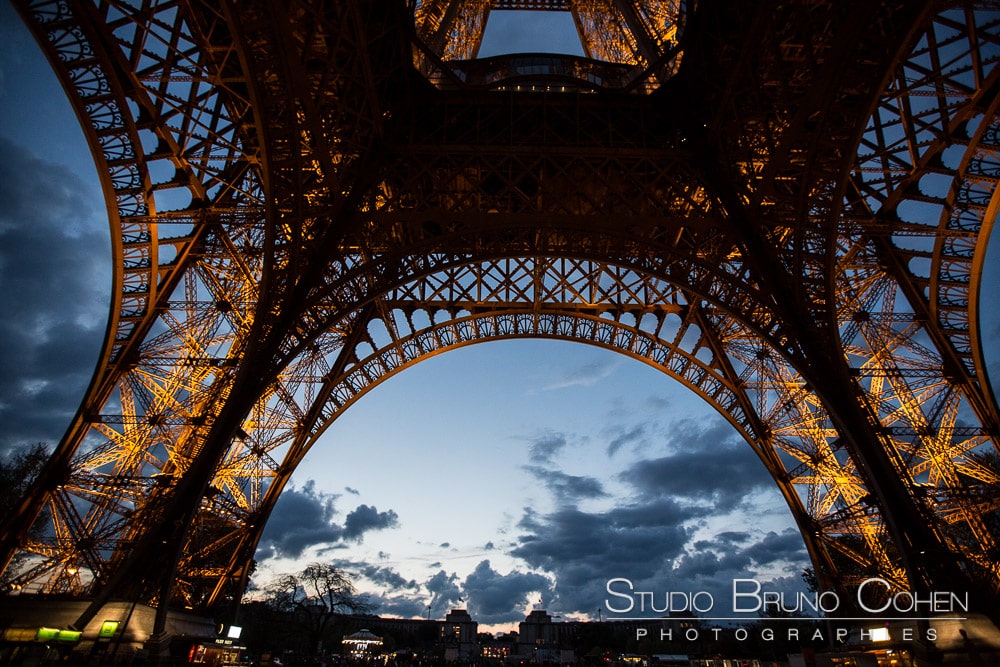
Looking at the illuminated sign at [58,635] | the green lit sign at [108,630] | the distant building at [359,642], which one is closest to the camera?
the illuminated sign at [58,635]

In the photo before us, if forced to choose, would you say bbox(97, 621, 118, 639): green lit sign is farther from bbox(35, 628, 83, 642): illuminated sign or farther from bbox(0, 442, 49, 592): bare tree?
bbox(0, 442, 49, 592): bare tree

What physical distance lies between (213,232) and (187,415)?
5.77 m

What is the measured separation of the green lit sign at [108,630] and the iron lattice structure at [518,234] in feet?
1.83

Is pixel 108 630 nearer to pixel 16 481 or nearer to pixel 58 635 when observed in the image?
pixel 58 635

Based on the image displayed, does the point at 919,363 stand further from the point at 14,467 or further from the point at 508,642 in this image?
the point at 508,642

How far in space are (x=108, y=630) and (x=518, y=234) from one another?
48.9 feet

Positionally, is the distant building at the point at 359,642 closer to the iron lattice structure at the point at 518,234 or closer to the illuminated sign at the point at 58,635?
the iron lattice structure at the point at 518,234

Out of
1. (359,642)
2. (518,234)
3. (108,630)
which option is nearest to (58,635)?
(108,630)

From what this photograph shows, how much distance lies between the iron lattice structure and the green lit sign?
0.56 m

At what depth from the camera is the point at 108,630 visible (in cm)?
1212

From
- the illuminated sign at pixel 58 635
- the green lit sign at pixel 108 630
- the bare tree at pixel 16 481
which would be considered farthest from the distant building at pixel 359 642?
the illuminated sign at pixel 58 635

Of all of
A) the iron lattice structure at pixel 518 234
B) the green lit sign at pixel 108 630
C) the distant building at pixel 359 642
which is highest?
the iron lattice structure at pixel 518 234

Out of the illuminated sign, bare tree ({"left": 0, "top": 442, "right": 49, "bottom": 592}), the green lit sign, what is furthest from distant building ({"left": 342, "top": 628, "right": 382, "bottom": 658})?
the illuminated sign

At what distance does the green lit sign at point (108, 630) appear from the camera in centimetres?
1210
